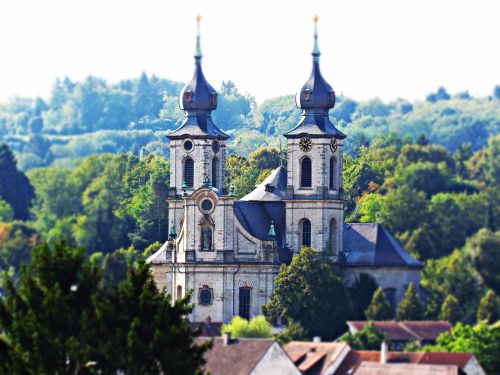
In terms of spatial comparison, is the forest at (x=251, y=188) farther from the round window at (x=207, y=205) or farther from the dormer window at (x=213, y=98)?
the round window at (x=207, y=205)

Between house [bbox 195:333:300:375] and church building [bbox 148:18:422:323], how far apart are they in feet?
89.2

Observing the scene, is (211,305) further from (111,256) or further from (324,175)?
(111,256)

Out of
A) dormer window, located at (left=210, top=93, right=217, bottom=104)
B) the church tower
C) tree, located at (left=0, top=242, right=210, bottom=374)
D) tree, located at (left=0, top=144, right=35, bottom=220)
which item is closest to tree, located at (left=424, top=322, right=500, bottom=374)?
the church tower

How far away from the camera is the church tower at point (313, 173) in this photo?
108375 millimetres

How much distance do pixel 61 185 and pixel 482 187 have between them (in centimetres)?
2889

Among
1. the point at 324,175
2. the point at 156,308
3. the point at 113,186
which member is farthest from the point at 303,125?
the point at 156,308

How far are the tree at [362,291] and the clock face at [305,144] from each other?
5834 millimetres

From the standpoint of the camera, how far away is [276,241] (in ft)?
354

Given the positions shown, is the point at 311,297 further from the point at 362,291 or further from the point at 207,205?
the point at 207,205

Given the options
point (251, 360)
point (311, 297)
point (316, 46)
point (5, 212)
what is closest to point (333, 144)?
point (316, 46)

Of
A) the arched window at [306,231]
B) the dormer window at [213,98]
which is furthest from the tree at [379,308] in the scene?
the dormer window at [213,98]

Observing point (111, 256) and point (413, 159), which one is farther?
point (413, 159)

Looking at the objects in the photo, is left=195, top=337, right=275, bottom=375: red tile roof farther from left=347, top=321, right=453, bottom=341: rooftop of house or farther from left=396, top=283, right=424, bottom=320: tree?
left=396, top=283, right=424, bottom=320: tree

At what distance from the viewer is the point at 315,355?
281ft
